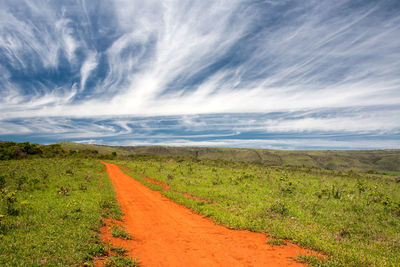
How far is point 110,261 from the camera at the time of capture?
21.1ft

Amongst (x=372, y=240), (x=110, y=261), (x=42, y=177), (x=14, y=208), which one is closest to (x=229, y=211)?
(x=372, y=240)

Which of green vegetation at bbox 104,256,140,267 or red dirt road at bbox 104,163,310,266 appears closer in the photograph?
green vegetation at bbox 104,256,140,267

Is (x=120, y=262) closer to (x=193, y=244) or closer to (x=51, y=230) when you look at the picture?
(x=193, y=244)

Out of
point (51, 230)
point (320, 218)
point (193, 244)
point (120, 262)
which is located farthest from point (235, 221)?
point (51, 230)

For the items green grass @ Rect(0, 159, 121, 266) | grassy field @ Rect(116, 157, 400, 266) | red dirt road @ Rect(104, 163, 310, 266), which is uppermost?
green grass @ Rect(0, 159, 121, 266)

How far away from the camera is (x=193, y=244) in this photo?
8.16 m

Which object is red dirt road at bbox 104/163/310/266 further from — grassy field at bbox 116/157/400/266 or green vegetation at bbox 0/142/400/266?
grassy field at bbox 116/157/400/266

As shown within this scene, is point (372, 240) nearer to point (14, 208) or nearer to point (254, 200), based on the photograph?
point (254, 200)

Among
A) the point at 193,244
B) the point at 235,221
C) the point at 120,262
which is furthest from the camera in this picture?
the point at 235,221

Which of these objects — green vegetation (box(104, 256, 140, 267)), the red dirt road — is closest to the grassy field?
the red dirt road

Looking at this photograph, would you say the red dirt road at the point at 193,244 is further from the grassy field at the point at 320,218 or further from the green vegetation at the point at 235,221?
the grassy field at the point at 320,218

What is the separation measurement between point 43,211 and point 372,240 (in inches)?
650

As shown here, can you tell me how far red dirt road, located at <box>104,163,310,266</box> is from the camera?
6.86 metres

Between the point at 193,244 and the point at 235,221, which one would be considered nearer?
the point at 193,244
